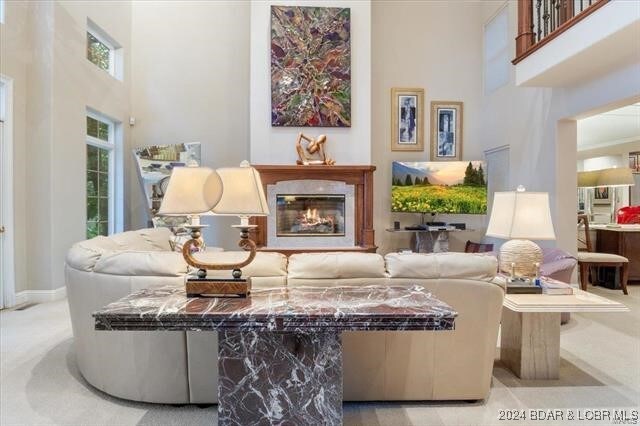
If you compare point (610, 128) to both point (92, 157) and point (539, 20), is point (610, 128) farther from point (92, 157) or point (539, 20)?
point (92, 157)

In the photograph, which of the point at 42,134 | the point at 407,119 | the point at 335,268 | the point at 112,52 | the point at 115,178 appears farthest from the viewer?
the point at 407,119

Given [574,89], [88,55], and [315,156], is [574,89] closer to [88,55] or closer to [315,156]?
[315,156]

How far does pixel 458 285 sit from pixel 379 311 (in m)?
0.88

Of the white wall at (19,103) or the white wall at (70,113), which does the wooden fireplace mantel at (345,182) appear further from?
the white wall at (19,103)

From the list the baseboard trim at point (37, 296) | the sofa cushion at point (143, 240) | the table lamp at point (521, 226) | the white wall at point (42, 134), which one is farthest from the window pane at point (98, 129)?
the table lamp at point (521, 226)

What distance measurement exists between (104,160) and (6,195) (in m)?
1.91

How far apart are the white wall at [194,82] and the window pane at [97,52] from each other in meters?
0.61

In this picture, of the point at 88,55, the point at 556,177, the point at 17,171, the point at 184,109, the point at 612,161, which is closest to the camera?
the point at 17,171

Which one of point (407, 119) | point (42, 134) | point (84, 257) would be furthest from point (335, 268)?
point (407, 119)

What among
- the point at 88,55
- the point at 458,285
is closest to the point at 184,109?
the point at 88,55

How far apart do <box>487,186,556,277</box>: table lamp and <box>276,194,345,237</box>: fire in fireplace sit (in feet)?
11.8

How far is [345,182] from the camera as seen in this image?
6176 mm

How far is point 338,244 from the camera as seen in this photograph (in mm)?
6207

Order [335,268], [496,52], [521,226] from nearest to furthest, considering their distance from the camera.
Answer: [335,268] → [521,226] → [496,52]
